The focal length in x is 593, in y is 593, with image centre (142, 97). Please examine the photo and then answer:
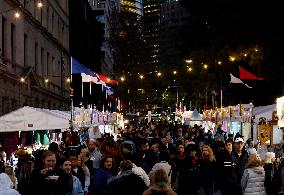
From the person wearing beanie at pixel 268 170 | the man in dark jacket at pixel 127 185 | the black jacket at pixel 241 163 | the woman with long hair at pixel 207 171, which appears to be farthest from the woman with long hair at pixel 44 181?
the black jacket at pixel 241 163

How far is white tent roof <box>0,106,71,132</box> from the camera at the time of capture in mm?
15158

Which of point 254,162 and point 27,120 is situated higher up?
point 27,120

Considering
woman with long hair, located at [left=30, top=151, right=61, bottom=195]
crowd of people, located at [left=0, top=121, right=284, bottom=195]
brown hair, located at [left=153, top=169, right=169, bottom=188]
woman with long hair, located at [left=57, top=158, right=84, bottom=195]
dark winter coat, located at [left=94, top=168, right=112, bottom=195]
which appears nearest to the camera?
brown hair, located at [left=153, top=169, right=169, bottom=188]

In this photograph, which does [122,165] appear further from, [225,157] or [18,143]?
[18,143]

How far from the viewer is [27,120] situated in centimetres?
1579

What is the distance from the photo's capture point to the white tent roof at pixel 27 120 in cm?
1516

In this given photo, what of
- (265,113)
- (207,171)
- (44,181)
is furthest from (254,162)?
(265,113)

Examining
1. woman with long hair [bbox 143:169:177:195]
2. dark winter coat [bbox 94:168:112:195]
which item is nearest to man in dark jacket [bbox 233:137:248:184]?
dark winter coat [bbox 94:168:112:195]

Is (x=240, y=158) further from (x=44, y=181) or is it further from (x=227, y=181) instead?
(x=44, y=181)

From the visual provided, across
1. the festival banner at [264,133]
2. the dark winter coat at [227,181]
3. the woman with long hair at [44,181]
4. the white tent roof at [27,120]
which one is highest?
the white tent roof at [27,120]

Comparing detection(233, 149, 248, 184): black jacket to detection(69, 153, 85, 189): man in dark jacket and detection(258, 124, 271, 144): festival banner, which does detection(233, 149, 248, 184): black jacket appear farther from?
detection(69, 153, 85, 189): man in dark jacket

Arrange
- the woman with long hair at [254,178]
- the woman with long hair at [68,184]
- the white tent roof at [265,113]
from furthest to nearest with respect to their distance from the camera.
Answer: the white tent roof at [265,113] → the woman with long hair at [254,178] → the woman with long hair at [68,184]

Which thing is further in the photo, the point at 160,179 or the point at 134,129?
the point at 134,129

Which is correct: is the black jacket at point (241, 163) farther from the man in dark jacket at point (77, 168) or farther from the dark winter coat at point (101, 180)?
the dark winter coat at point (101, 180)
